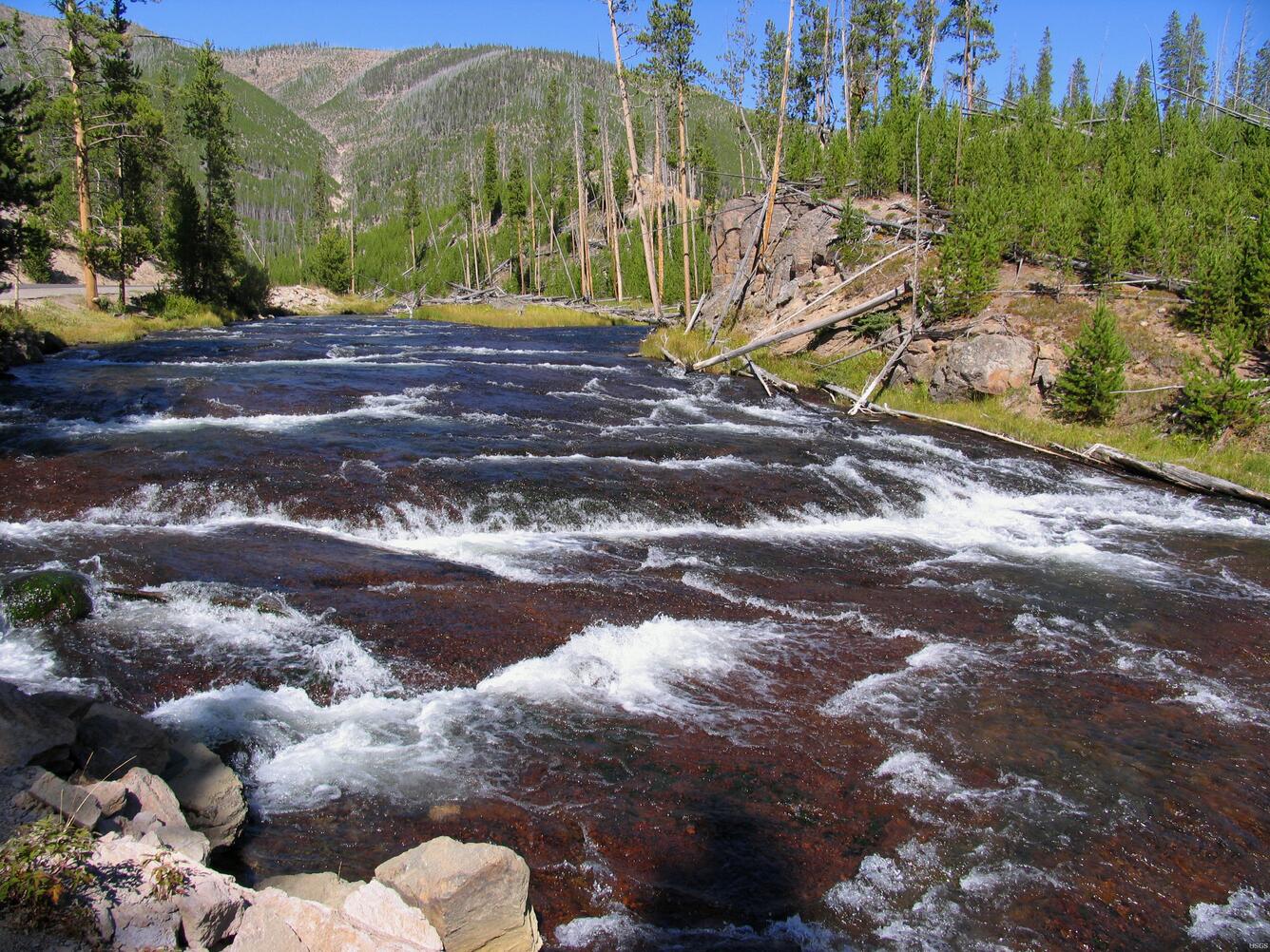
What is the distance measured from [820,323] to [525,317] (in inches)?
1095

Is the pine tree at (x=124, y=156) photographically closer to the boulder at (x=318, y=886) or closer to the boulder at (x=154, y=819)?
the boulder at (x=154, y=819)

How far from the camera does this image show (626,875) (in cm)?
481

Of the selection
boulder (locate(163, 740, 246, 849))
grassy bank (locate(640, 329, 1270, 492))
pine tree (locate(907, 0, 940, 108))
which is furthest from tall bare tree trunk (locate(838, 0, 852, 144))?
boulder (locate(163, 740, 246, 849))

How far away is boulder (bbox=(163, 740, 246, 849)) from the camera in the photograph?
15.4 feet

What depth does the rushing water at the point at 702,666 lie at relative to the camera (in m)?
4.87

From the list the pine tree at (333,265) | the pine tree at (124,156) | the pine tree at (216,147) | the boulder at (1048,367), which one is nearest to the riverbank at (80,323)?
the pine tree at (124,156)

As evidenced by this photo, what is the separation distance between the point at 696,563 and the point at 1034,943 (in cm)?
582

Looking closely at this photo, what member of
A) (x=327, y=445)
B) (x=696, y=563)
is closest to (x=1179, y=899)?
(x=696, y=563)

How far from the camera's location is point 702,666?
23.8 feet

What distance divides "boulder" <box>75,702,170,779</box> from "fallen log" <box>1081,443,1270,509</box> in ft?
51.5

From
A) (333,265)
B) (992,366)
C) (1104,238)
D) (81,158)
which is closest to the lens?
(992,366)

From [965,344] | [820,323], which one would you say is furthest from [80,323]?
[965,344]

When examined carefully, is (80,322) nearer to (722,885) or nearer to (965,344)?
(965,344)

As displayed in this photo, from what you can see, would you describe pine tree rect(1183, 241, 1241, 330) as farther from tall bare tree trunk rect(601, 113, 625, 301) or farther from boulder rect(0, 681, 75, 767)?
tall bare tree trunk rect(601, 113, 625, 301)
